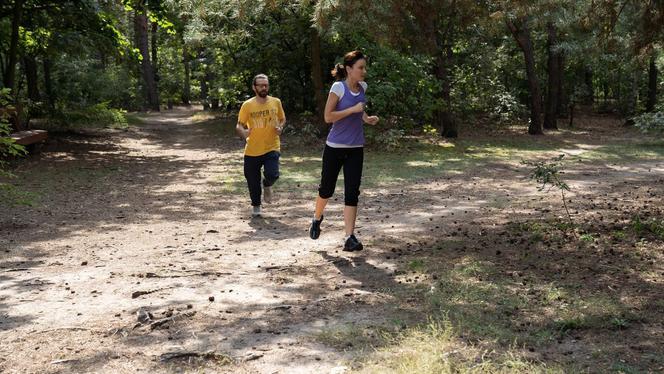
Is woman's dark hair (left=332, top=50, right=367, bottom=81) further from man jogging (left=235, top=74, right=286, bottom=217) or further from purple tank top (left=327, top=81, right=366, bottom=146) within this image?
man jogging (left=235, top=74, right=286, bottom=217)

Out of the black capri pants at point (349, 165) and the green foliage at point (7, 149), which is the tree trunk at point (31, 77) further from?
the black capri pants at point (349, 165)

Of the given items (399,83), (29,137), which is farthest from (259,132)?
(399,83)

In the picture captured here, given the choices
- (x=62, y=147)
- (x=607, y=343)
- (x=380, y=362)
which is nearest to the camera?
(x=380, y=362)

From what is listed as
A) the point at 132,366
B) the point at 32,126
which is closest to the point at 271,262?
the point at 132,366

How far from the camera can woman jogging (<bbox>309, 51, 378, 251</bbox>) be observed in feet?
21.2

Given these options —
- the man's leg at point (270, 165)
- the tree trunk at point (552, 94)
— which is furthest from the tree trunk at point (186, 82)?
the man's leg at point (270, 165)

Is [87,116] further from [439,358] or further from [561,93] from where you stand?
[561,93]

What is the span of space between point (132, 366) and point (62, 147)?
51.6 feet

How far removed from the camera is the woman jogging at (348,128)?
21.2 feet

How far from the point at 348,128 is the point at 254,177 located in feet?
9.44

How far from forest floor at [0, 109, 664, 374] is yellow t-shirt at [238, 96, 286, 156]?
97 cm

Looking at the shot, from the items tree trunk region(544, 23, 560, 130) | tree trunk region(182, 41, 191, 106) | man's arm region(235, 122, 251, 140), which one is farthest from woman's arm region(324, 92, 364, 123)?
tree trunk region(182, 41, 191, 106)

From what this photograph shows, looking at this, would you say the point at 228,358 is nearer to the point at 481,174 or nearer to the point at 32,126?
the point at 481,174

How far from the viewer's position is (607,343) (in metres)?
4.13
